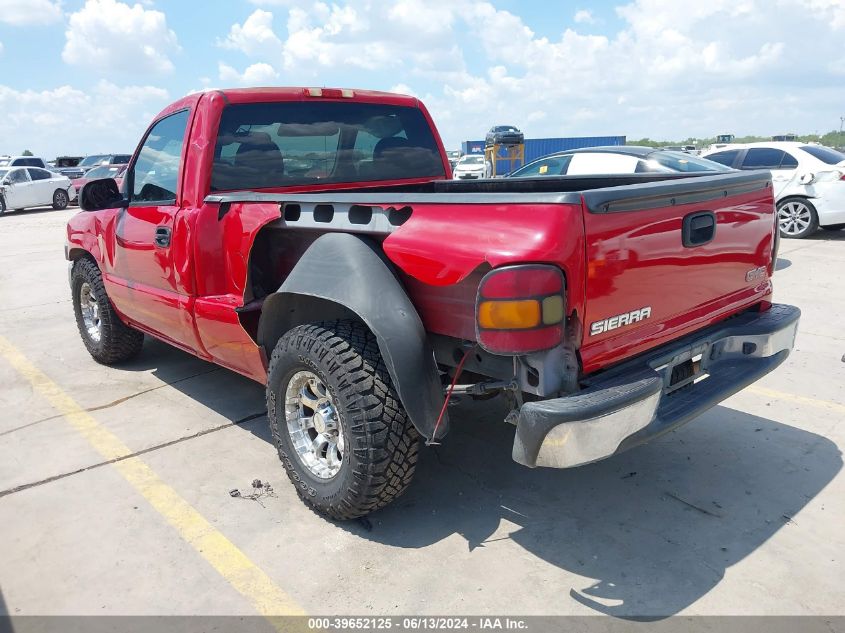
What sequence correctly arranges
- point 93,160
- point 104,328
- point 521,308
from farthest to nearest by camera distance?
1. point 93,160
2. point 104,328
3. point 521,308

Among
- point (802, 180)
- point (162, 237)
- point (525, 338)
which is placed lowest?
point (802, 180)

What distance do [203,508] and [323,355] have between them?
43.6 inches

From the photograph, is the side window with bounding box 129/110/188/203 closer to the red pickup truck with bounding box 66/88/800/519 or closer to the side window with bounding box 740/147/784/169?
the red pickup truck with bounding box 66/88/800/519

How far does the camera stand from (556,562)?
276cm

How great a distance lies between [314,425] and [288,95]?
208 cm

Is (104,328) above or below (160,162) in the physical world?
below

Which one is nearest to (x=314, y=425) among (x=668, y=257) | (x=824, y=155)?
(x=668, y=257)

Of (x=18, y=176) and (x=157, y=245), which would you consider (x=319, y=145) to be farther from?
(x=18, y=176)

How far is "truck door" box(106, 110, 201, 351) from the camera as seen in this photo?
381cm

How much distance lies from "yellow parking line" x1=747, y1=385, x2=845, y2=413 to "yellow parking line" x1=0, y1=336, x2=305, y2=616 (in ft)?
11.3

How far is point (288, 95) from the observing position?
13.3ft

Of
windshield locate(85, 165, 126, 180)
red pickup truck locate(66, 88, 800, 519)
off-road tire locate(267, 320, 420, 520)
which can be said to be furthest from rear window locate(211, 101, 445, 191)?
windshield locate(85, 165, 126, 180)

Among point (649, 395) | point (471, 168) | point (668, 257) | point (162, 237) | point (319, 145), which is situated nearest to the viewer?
point (649, 395)

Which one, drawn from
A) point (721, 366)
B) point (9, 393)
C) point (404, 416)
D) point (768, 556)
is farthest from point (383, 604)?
point (9, 393)
